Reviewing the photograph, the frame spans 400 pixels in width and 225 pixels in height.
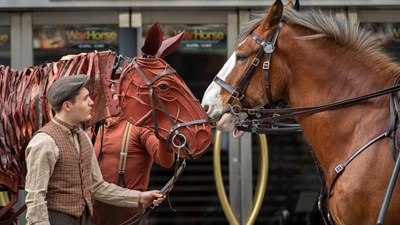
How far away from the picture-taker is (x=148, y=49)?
5.46m

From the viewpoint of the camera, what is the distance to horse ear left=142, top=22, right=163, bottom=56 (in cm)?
534

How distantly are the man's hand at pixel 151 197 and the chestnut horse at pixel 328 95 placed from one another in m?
0.57

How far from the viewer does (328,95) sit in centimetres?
508

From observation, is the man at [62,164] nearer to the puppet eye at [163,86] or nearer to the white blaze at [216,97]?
the puppet eye at [163,86]

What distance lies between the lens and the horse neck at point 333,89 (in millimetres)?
4910

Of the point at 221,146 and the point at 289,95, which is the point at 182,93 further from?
the point at 221,146

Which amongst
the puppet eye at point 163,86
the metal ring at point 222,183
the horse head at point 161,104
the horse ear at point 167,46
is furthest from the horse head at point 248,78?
the metal ring at point 222,183

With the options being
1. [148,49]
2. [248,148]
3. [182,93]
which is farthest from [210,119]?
[248,148]

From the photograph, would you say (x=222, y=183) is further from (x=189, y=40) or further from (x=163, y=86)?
(x=163, y=86)

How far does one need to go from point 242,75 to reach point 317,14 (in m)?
0.57

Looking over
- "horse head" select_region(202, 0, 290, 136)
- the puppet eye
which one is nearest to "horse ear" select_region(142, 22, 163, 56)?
the puppet eye

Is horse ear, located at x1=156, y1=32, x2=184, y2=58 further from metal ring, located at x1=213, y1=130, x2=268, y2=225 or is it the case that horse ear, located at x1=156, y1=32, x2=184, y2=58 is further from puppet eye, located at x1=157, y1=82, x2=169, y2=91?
metal ring, located at x1=213, y1=130, x2=268, y2=225

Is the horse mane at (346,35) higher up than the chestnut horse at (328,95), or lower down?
higher up

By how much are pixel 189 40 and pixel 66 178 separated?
171 inches
